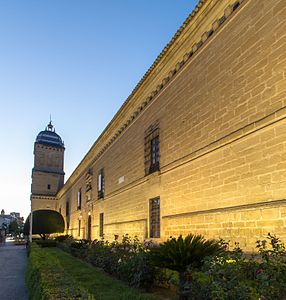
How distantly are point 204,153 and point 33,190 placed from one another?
146 ft

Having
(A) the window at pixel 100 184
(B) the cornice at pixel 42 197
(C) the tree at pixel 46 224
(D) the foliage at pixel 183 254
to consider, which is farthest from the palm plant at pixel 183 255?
(B) the cornice at pixel 42 197

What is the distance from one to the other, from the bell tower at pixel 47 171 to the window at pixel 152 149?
130 ft

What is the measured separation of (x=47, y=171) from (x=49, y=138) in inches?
229

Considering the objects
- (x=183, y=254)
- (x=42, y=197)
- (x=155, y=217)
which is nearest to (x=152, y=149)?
(x=155, y=217)

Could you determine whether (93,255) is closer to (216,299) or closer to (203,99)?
(203,99)

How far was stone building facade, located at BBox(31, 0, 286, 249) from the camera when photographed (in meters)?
6.53

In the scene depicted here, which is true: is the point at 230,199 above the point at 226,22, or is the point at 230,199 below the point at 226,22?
below

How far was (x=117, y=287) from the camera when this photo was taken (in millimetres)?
8133

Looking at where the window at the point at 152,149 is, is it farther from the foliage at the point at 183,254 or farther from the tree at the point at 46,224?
the tree at the point at 46,224

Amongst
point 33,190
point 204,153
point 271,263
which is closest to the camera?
point 271,263

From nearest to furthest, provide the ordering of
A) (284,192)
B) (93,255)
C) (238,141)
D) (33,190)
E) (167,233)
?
(284,192) → (238,141) → (167,233) → (93,255) → (33,190)

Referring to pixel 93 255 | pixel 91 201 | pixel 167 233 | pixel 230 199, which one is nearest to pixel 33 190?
pixel 91 201

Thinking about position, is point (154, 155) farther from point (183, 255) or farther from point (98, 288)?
point (183, 255)

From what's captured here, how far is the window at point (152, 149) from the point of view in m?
12.5
